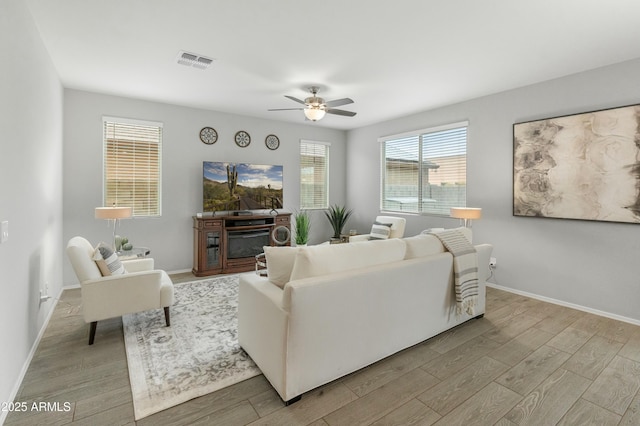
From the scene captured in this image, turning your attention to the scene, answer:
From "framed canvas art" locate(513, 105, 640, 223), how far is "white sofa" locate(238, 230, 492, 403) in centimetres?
213

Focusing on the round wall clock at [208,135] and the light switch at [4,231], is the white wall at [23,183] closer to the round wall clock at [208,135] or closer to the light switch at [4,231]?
the light switch at [4,231]

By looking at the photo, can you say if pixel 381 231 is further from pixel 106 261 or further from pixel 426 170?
pixel 106 261

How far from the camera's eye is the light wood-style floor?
189 centimetres

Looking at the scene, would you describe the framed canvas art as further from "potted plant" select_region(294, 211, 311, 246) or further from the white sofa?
"potted plant" select_region(294, 211, 311, 246)

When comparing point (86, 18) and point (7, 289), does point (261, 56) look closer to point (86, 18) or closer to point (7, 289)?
point (86, 18)

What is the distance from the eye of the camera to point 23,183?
7.83ft

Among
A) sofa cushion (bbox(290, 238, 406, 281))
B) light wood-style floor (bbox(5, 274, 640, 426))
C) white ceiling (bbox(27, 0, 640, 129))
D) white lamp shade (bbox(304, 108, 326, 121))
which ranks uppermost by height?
white ceiling (bbox(27, 0, 640, 129))

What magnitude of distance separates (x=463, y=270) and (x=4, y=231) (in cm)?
349

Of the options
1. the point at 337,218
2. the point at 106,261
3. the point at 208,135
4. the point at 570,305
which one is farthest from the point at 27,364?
the point at 570,305

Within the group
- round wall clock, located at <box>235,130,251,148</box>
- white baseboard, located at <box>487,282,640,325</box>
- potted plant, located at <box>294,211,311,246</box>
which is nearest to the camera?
white baseboard, located at <box>487,282,640,325</box>

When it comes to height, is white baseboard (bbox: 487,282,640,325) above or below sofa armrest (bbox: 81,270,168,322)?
below

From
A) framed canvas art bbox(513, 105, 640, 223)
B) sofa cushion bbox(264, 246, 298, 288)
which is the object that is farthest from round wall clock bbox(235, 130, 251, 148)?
framed canvas art bbox(513, 105, 640, 223)

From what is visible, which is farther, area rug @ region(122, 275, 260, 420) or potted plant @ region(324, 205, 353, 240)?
potted plant @ region(324, 205, 353, 240)

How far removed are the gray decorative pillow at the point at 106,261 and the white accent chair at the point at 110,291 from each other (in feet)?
0.13
